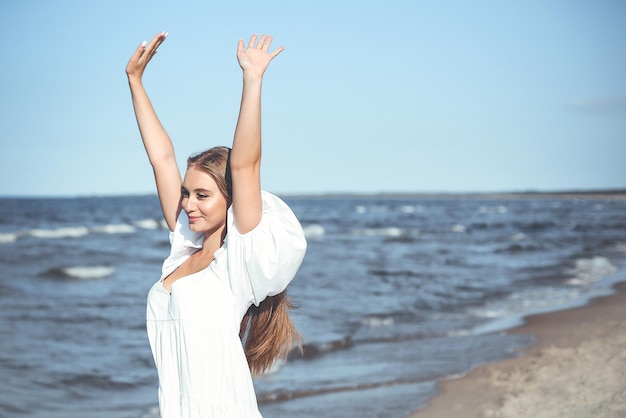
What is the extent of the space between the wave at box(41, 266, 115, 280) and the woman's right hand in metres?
14.3

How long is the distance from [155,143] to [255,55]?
0.69 metres

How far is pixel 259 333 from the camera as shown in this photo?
10.1 ft

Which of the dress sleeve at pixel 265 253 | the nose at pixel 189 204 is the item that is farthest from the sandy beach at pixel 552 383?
the nose at pixel 189 204

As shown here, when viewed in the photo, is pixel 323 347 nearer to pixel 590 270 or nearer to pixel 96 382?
pixel 96 382

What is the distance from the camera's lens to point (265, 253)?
2629 mm

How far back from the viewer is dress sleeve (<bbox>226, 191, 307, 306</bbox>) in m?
2.64

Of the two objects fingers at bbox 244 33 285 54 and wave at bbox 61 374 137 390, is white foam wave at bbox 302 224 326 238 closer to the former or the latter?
wave at bbox 61 374 137 390

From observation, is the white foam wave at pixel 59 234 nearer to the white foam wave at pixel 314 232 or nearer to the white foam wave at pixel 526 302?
the white foam wave at pixel 314 232

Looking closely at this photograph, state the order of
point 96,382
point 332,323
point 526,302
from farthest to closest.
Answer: point 526,302, point 332,323, point 96,382

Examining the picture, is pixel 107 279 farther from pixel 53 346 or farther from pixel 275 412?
pixel 275 412

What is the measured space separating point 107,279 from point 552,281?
9153 mm

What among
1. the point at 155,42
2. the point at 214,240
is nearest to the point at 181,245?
the point at 214,240

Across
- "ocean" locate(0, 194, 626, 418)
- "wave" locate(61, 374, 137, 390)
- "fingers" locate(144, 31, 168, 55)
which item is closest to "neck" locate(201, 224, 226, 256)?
"fingers" locate(144, 31, 168, 55)

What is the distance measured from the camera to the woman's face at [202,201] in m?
2.76
